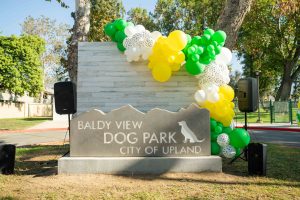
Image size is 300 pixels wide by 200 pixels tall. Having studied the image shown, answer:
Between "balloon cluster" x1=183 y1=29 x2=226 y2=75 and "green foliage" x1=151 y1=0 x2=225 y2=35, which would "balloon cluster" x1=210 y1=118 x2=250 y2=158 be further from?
"green foliage" x1=151 y1=0 x2=225 y2=35

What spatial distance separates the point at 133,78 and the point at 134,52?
92 centimetres

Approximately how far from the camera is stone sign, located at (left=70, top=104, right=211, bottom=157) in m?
6.39

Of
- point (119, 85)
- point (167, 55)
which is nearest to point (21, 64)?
point (119, 85)

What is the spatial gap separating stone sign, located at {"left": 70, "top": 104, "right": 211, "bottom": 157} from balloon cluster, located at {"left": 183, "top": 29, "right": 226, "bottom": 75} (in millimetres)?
1210

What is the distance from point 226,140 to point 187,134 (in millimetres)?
881

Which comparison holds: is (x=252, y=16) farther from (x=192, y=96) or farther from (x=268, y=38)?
(x=192, y=96)

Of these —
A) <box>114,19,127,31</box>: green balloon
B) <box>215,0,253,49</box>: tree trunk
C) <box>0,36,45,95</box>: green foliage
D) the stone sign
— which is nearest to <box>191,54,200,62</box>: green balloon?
the stone sign

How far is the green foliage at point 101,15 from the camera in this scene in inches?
992

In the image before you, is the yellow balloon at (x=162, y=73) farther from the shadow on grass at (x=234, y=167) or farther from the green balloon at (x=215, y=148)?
the shadow on grass at (x=234, y=167)

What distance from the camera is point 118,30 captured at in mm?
7867

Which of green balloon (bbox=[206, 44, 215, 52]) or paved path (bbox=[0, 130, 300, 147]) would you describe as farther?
paved path (bbox=[0, 130, 300, 147])

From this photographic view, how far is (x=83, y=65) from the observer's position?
841 cm

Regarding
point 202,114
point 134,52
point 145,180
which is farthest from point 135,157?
point 134,52

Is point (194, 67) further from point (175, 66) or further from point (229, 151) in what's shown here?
point (229, 151)
